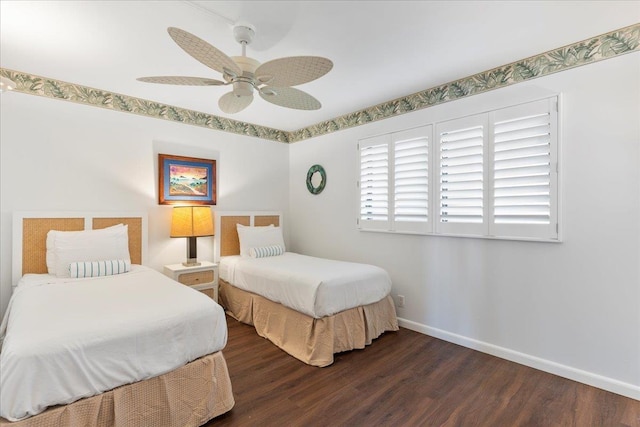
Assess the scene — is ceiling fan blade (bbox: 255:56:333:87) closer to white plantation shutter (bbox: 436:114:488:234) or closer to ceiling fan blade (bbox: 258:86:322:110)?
ceiling fan blade (bbox: 258:86:322:110)

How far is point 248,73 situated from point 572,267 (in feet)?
9.22

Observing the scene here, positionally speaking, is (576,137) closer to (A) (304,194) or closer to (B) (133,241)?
(A) (304,194)

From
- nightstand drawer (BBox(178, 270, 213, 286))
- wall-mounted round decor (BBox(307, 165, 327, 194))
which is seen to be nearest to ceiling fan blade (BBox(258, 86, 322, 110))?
wall-mounted round decor (BBox(307, 165, 327, 194))

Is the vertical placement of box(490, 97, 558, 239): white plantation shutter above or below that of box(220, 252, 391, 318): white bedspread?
above

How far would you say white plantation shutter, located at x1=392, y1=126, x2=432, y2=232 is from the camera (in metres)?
3.18

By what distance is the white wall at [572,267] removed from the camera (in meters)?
2.12

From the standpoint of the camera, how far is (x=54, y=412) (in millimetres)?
1392

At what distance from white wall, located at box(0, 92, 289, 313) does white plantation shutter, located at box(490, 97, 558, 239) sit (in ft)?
10.6

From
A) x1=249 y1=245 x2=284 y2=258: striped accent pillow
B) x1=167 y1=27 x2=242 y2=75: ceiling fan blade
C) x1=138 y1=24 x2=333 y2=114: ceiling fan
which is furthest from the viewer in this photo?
x1=249 y1=245 x2=284 y2=258: striped accent pillow

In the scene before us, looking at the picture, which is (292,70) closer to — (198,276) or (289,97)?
(289,97)

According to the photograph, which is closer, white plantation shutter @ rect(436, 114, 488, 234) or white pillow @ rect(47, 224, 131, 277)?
white pillow @ rect(47, 224, 131, 277)

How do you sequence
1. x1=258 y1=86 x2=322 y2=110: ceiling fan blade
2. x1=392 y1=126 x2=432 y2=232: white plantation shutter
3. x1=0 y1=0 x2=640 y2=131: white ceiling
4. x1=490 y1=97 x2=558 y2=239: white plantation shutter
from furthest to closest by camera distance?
x1=392 y1=126 x2=432 y2=232: white plantation shutter, x1=490 y1=97 x2=558 y2=239: white plantation shutter, x1=258 y1=86 x2=322 y2=110: ceiling fan blade, x1=0 y1=0 x2=640 y2=131: white ceiling

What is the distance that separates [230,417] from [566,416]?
2166 mm

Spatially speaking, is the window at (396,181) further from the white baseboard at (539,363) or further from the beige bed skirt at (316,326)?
the white baseboard at (539,363)
